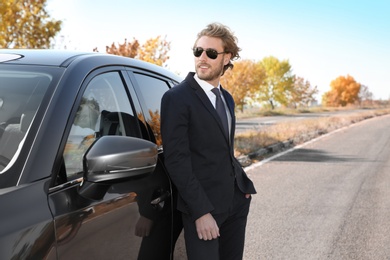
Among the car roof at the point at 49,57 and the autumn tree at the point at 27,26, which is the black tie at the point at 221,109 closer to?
the car roof at the point at 49,57

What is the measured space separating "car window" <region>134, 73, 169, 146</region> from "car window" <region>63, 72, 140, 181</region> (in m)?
0.19

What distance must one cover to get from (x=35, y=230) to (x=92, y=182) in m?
0.32

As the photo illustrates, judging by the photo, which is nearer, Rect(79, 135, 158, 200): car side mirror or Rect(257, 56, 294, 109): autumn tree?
Rect(79, 135, 158, 200): car side mirror

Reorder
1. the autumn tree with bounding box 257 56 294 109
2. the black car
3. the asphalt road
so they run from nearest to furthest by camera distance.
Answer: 1. the black car
2. the asphalt road
3. the autumn tree with bounding box 257 56 294 109

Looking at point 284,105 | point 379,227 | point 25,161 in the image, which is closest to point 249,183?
point 25,161

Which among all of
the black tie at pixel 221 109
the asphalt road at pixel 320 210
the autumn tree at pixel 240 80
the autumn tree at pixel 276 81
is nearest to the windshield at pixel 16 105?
the black tie at pixel 221 109

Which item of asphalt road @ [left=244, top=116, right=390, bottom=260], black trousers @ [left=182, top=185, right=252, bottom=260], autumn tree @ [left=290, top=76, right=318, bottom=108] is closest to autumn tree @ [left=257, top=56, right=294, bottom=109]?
autumn tree @ [left=290, top=76, right=318, bottom=108]

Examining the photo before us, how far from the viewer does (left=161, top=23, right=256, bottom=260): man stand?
234cm

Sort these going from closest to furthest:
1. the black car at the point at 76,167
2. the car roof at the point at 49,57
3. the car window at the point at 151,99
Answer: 1. the black car at the point at 76,167
2. the car roof at the point at 49,57
3. the car window at the point at 151,99

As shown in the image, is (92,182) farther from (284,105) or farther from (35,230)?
(284,105)

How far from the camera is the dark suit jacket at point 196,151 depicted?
2326mm

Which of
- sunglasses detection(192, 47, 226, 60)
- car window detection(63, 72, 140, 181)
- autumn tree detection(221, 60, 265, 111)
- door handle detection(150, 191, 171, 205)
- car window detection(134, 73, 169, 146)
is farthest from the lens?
autumn tree detection(221, 60, 265, 111)

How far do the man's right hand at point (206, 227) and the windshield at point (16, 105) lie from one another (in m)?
0.90

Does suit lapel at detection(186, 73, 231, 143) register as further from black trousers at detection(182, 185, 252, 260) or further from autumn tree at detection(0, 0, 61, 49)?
autumn tree at detection(0, 0, 61, 49)
